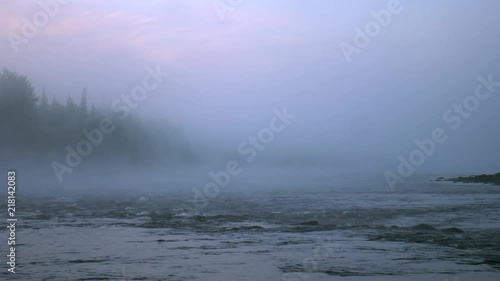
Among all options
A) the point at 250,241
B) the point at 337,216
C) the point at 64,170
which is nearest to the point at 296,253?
the point at 250,241

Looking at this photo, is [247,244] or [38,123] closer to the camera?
[247,244]

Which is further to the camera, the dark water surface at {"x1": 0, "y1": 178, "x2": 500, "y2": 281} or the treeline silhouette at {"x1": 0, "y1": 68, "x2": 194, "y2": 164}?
the treeline silhouette at {"x1": 0, "y1": 68, "x2": 194, "y2": 164}

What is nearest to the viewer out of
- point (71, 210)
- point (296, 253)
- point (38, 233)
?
point (296, 253)

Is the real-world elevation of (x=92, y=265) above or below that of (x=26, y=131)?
below

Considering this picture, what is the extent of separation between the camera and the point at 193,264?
12664mm

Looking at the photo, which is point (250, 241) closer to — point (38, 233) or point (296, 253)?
point (296, 253)

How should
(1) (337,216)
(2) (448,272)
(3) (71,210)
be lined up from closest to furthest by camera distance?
(2) (448,272) → (1) (337,216) → (3) (71,210)

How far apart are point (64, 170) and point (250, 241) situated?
8144cm

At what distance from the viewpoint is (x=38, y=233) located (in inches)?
714

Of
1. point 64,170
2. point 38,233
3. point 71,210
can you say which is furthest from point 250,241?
point 64,170

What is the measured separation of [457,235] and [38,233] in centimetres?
1345

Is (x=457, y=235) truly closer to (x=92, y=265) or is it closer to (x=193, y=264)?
(x=193, y=264)

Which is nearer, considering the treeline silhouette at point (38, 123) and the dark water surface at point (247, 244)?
the dark water surface at point (247, 244)

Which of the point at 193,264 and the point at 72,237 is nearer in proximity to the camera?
the point at 193,264
